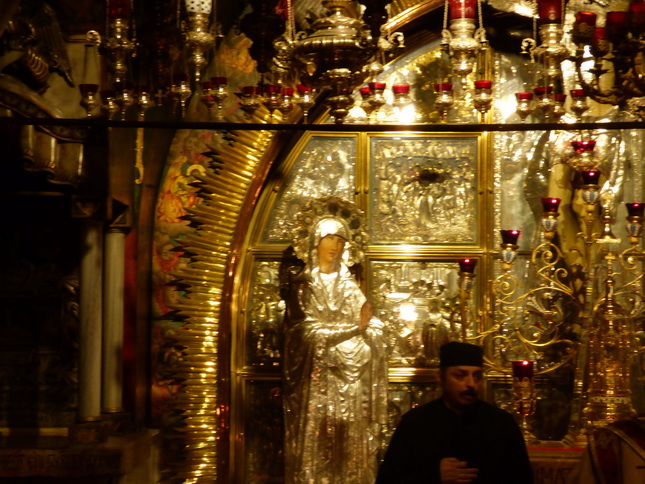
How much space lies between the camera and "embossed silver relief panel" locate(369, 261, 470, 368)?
353 inches

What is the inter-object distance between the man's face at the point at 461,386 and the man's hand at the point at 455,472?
0.31 m

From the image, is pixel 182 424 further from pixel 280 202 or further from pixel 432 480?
pixel 432 480

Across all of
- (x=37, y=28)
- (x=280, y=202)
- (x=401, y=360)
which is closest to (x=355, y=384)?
(x=401, y=360)

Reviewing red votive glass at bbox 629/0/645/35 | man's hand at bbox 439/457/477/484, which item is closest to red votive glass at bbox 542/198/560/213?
red votive glass at bbox 629/0/645/35

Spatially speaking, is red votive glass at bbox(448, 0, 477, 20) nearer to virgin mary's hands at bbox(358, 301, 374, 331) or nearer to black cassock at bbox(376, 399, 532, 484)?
black cassock at bbox(376, 399, 532, 484)

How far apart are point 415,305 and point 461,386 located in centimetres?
387

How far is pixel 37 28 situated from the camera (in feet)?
23.8

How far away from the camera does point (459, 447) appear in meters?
5.07


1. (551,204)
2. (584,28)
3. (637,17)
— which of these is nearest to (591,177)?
(551,204)

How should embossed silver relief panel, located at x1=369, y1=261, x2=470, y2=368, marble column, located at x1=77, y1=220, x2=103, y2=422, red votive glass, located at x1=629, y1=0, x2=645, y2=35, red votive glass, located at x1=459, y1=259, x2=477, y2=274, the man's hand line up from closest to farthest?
the man's hand, red votive glass, located at x1=629, y1=0, x2=645, y2=35, marble column, located at x1=77, y1=220, x2=103, y2=422, red votive glass, located at x1=459, y1=259, x2=477, y2=274, embossed silver relief panel, located at x1=369, y1=261, x2=470, y2=368

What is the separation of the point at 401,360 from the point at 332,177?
5.01ft

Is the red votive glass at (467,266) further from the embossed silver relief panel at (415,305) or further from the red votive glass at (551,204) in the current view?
the embossed silver relief panel at (415,305)

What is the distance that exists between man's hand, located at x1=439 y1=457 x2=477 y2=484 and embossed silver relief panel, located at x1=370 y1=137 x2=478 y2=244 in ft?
14.1

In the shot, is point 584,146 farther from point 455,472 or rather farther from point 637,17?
point 455,472
